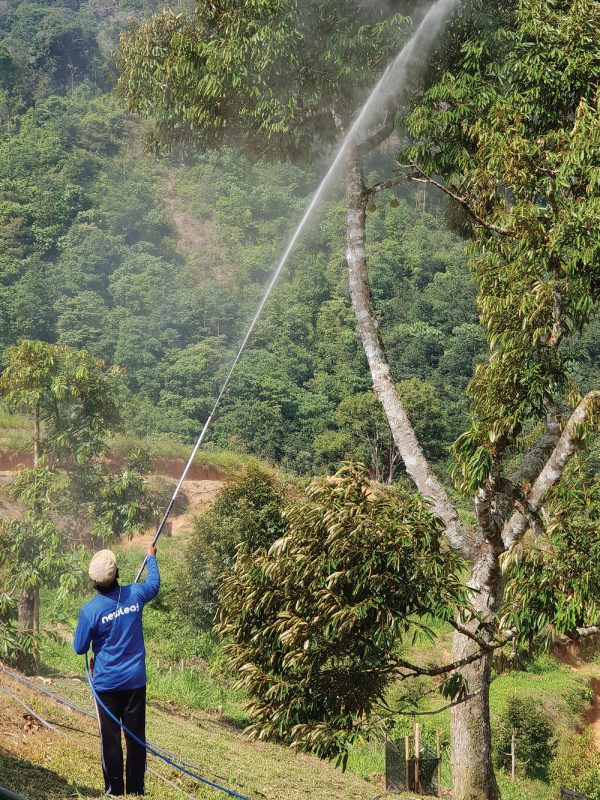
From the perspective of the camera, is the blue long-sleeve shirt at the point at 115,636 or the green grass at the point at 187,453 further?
the green grass at the point at 187,453

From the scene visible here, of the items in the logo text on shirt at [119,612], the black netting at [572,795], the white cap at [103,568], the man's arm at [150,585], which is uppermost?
the white cap at [103,568]

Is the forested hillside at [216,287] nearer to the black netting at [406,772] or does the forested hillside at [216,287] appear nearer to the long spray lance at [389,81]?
the black netting at [406,772]

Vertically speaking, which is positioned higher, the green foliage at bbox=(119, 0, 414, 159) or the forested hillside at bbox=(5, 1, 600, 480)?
the green foliage at bbox=(119, 0, 414, 159)

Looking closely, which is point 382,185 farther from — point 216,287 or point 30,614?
point 216,287

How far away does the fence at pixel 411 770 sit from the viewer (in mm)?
12711

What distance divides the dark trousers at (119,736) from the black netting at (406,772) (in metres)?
8.28

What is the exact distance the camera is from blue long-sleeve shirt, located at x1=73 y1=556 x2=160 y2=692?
449 centimetres

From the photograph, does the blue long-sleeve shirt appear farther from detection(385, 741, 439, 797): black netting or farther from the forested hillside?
the forested hillside

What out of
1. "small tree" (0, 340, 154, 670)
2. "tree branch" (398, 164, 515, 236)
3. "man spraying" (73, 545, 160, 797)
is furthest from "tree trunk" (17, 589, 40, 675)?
"man spraying" (73, 545, 160, 797)

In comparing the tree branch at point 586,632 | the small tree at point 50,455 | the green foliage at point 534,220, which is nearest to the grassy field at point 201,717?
the small tree at point 50,455

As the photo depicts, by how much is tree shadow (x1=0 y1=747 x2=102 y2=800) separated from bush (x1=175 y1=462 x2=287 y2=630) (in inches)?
492

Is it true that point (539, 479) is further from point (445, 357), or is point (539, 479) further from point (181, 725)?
point (445, 357)

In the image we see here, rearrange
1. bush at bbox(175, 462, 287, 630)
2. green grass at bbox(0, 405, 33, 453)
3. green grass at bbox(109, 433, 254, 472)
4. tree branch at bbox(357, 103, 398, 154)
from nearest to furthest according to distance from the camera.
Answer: tree branch at bbox(357, 103, 398, 154) → bush at bbox(175, 462, 287, 630) → green grass at bbox(0, 405, 33, 453) → green grass at bbox(109, 433, 254, 472)

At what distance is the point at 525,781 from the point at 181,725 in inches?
306
